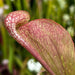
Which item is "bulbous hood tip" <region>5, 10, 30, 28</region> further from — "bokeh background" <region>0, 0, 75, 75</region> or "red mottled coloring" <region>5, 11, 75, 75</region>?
"bokeh background" <region>0, 0, 75, 75</region>

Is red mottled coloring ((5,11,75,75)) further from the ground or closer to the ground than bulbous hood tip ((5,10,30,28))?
closer to the ground

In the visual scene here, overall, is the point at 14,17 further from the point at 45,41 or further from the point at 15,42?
the point at 15,42

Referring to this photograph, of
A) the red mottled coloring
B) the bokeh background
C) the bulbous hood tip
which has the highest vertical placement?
the bulbous hood tip

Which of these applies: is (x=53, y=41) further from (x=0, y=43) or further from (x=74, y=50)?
(x=0, y=43)

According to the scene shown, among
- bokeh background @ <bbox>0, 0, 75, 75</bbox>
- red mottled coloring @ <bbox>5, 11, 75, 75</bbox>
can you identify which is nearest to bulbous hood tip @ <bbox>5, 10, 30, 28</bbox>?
red mottled coloring @ <bbox>5, 11, 75, 75</bbox>

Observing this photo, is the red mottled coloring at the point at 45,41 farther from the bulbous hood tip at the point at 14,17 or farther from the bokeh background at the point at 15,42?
the bokeh background at the point at 15,42

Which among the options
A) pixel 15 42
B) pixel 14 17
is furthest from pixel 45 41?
pixel 15 42

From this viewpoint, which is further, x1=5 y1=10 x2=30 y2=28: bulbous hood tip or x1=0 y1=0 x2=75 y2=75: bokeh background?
x1=0 y1=0 x2=75 y2=75: bokeh background

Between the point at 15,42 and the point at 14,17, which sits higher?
the point at 14,17

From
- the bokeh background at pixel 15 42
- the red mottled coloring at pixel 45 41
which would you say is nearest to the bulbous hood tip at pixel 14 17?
the red mottled coloring at pixel 45 41
